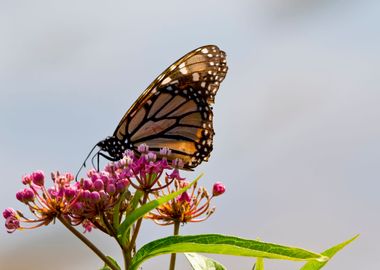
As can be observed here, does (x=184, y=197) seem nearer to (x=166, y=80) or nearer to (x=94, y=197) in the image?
(x=94, y=197)

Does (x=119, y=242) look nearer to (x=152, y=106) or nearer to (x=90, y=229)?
(x=90, y=229)

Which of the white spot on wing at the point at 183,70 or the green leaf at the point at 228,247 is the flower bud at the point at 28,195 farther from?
the white spot on wing at the point at 183,70

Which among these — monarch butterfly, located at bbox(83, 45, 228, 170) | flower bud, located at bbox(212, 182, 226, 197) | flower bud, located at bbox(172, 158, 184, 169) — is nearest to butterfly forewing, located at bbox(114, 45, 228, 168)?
monarch butterfly, located at bbox(83, 45, 228, 170)

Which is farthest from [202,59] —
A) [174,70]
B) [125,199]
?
[125,199]

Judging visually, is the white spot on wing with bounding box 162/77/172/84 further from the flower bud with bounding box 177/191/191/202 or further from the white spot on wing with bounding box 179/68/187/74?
the flower bud with bounding box 177/191/191/202

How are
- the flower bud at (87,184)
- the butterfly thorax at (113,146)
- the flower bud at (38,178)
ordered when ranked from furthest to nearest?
the butterfly thorax at (113,146) < the flower bud at (38,178) < the flower bud at (87,184)

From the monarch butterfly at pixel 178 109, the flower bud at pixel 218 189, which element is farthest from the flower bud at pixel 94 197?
the monarch butterfly at pixel 178 109

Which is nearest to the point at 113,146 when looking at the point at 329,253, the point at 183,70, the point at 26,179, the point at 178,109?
the point at 178,109
